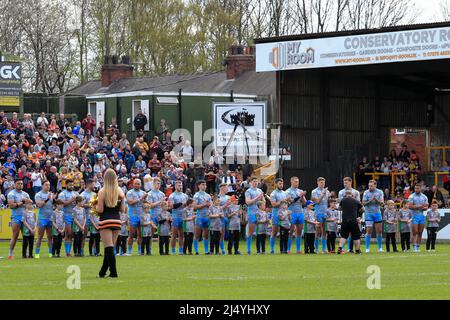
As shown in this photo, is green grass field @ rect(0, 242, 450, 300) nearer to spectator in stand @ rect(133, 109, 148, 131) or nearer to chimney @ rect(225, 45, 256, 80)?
spectator in stand @ rect(133, 109, 148, 131)

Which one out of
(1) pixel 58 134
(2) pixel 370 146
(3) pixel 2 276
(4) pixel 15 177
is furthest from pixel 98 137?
(3) pixel 2 276

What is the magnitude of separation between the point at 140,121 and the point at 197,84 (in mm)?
11059

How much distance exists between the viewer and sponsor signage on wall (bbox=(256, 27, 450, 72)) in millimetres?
42094

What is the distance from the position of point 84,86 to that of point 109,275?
50.6 m

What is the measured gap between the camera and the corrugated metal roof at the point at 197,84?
6050 centimetres

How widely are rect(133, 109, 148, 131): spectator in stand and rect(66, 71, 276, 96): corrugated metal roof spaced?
745 centimetres

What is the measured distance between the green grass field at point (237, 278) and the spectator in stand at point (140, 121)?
24.8m

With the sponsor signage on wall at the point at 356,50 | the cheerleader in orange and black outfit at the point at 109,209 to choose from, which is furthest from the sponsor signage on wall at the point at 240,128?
the cheerleader in orange and black outfit at the point at 109,209

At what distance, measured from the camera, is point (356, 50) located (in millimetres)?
44156

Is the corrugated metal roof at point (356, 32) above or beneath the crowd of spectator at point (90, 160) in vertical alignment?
above

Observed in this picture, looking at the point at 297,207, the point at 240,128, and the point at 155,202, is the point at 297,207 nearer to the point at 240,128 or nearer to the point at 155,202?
the point at 155,202

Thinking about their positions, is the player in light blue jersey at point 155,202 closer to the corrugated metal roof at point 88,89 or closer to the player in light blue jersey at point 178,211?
the player in light blue jersey at point 178,211

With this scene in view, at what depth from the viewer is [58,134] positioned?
46969mm

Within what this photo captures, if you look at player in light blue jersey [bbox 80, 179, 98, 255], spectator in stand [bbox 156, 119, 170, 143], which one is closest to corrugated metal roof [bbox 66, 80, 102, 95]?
spectator in stand [bbox 156, 119, 170, 143]
